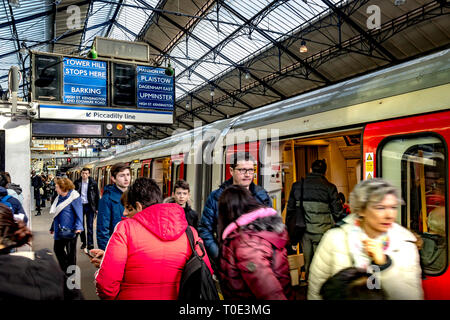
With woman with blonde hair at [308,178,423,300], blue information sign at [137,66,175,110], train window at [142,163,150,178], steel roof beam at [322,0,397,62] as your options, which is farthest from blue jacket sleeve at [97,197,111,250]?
steel roof beam at [322,0,397,62]

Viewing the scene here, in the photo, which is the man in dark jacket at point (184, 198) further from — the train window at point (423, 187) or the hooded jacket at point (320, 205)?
the train window at point (423, 187)

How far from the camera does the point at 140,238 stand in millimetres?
2166

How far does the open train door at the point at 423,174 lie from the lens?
2.87 metres

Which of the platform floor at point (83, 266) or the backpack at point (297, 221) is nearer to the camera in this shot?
the backpack at point (297, 221)

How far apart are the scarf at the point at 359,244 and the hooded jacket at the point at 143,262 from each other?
99cm

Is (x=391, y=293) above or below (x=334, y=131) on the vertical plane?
below

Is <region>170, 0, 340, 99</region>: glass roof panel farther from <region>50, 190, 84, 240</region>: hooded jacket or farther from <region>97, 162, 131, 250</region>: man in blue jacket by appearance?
<region>97, 162, 131, 250</region>: man in blue jacket

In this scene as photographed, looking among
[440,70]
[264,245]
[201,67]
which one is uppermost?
[201,67]

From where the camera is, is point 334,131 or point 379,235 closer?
point 379,235

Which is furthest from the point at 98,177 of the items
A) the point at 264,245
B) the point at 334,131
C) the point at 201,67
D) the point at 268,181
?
the point at 264,245

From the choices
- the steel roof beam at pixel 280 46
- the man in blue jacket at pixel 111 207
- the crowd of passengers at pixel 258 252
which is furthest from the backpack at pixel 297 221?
the steel roof beam at pixel 280 46

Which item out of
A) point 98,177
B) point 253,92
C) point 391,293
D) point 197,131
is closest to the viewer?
point 391,293
